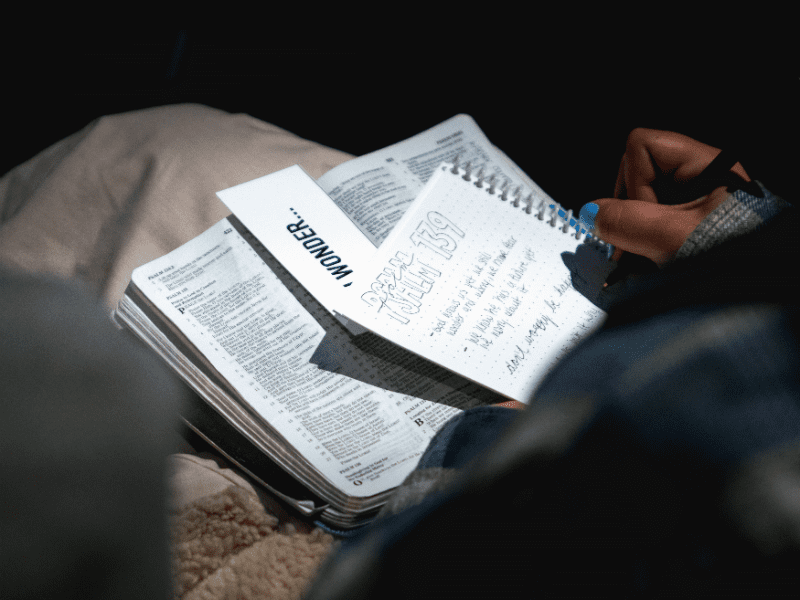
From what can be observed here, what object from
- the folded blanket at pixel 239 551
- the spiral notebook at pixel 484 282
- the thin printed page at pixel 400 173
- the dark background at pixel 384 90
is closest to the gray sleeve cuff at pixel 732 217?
the spiral notebook at pixel 484 282

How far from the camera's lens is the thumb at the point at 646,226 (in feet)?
1.62

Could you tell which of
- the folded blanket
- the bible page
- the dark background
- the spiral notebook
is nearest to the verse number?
the spiral notebook

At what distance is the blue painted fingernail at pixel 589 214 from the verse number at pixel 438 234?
0.14 metres

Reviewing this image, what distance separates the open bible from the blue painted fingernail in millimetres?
218

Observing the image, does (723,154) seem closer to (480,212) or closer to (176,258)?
(480,212)

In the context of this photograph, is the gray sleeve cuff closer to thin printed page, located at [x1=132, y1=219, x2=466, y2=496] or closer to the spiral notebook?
the spiral notebook

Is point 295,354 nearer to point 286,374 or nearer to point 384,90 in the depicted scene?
point 286,374

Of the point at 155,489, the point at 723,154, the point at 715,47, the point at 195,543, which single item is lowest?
the point at 195,543

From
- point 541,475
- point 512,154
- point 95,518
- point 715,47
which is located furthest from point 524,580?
point 715,47

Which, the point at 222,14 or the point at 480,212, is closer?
the point at 480,212

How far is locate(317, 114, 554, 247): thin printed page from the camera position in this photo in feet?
2.06

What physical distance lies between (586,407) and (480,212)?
0.44 m

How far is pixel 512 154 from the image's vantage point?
121cm

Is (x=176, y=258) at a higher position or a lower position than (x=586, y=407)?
lower
